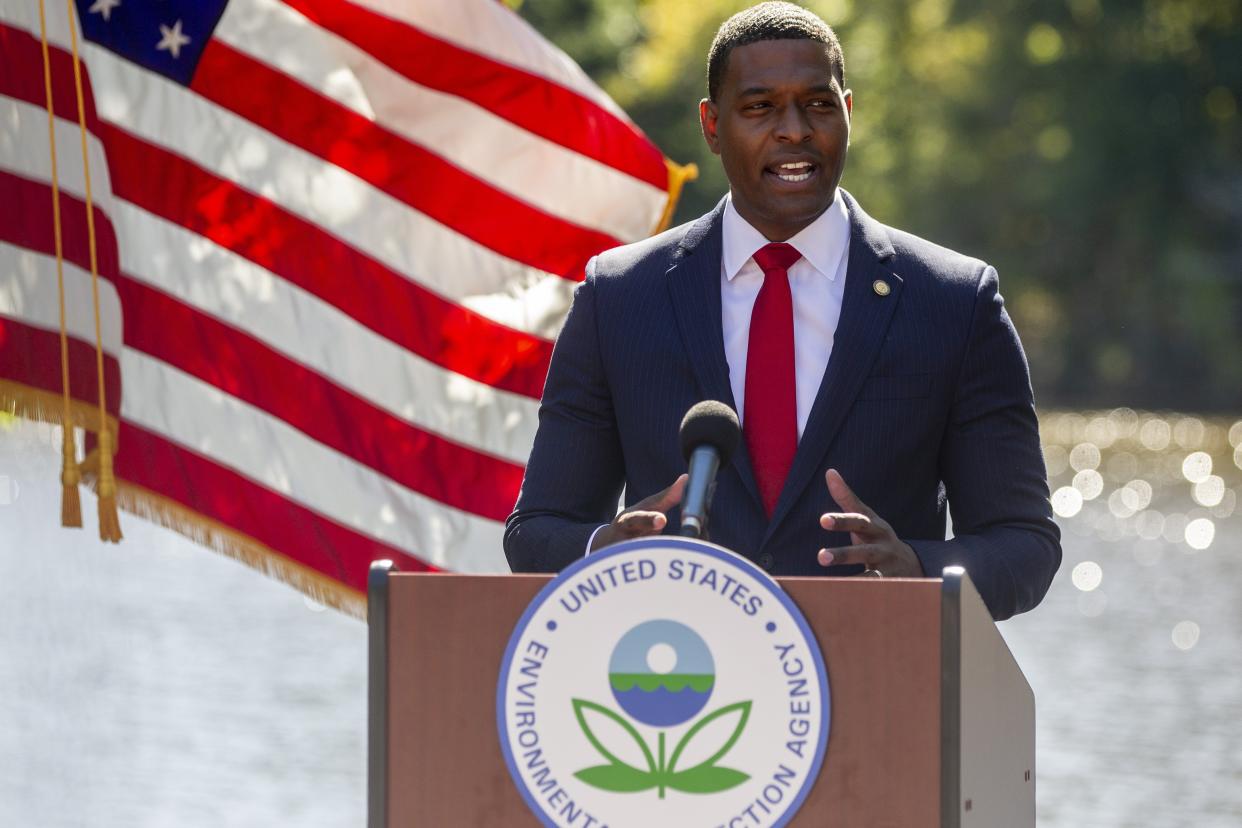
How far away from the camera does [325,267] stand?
5.01 meters

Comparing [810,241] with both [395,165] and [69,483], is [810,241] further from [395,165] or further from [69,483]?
[395,165]

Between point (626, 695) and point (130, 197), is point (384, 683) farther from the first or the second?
point (130, 197)

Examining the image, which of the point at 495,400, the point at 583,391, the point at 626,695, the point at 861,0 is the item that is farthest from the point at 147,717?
the point at 861,0

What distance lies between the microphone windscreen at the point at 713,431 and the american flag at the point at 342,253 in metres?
2.45

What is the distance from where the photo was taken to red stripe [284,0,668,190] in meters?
4.98

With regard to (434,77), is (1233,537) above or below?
above

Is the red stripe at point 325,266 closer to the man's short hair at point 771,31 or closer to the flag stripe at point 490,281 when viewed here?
the flag stripe at point 490,281

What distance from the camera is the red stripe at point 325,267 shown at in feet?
16.2

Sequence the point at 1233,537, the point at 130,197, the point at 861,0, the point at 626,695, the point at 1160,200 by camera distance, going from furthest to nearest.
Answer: the point at 861,0
the point at 1160,200
the point at 1233,537
the point at 130,197
the point at 626,695

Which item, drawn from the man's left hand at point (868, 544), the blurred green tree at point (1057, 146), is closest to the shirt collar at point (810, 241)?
the man's left hand at point (868, 544)

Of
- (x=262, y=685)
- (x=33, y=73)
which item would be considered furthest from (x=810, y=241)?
(x=262, y=685)

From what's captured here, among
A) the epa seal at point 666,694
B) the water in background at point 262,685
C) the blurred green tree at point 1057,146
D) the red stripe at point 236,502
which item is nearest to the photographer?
the epa seal at point 666,694

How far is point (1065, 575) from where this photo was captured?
19.7 m

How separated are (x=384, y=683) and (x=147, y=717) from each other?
988 cm
